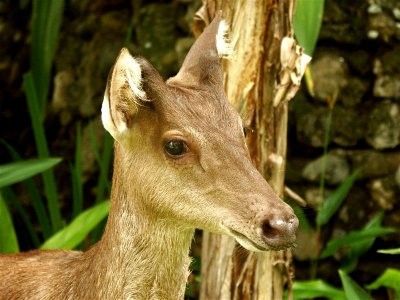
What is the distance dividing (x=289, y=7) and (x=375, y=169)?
6.16 feet

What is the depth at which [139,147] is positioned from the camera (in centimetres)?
333

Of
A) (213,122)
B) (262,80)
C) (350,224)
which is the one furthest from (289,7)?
(350,224)

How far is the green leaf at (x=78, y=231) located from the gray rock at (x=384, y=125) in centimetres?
190

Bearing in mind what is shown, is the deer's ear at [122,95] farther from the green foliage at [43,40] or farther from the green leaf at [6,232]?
the green foliage at [43,40]

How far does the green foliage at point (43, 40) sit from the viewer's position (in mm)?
5781

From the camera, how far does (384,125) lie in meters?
5.86

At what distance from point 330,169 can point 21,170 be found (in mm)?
2243

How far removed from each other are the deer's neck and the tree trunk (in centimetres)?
97

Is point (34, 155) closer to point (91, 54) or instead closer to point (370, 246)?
point (91, 54)

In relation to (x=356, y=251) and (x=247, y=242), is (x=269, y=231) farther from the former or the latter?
(x=356, y=251)

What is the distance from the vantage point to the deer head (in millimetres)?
3125

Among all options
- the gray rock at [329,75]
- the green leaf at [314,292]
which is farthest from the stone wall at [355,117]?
the green leaf at [314,292]

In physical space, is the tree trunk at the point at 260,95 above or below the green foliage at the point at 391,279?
above

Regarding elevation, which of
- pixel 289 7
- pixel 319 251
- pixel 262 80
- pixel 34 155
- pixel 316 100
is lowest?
pixel 319 251
